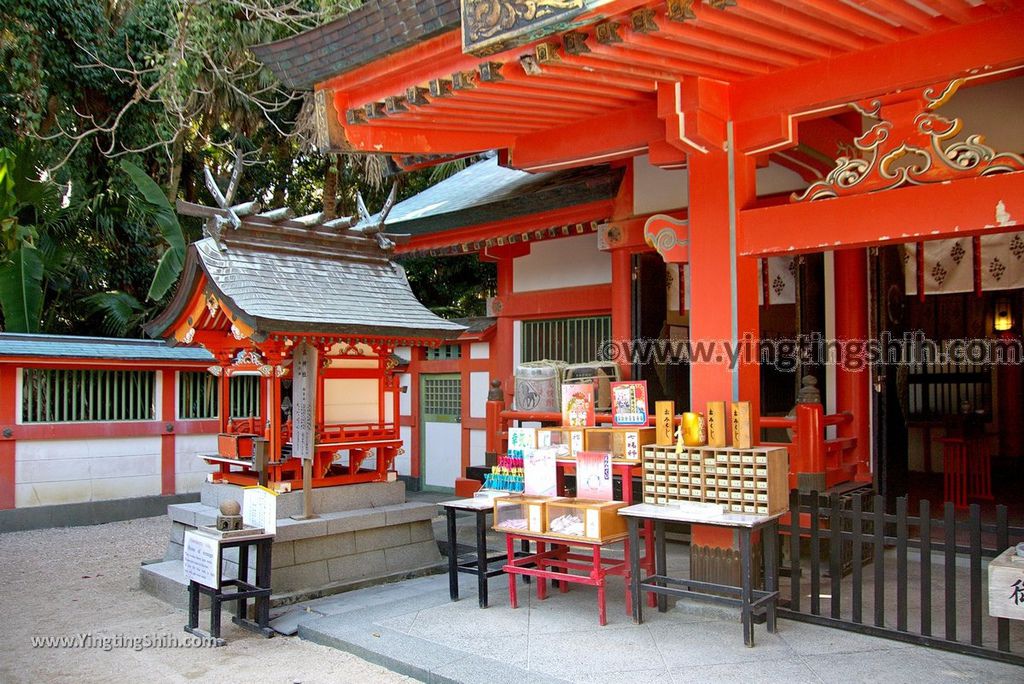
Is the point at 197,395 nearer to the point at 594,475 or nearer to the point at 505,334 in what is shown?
the point at 505,334

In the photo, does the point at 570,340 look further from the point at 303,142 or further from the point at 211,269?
the point at 303,142

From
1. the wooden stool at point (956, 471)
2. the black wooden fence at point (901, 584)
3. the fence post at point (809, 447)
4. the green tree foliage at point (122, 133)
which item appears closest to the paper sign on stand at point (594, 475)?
the black wooden fence at point (901, 584)

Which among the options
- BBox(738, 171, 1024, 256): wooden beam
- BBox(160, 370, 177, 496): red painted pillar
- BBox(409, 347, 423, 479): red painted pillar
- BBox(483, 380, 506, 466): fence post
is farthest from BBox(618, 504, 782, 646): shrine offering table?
BBox(160, 370, 177, 496): red painted pillar

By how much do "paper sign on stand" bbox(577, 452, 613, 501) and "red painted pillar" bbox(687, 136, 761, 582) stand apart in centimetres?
77

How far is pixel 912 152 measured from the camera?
558 centimetres

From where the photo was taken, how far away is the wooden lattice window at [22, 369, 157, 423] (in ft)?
38.8

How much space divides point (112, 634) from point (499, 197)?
22.9 feet

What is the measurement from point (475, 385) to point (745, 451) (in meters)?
7.89

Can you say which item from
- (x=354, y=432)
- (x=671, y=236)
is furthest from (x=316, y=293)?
(x=671, y=236)

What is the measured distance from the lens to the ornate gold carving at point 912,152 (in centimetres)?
528

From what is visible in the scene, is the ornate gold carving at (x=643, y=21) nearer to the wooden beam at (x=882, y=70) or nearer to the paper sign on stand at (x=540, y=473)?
the wooden beam at (x=882, y=70)

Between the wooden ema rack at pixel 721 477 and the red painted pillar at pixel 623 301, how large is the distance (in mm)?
3424

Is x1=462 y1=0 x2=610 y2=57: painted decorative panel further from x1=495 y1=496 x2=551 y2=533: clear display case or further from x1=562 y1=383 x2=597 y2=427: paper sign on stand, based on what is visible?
x1=495 y1=496 x2=551 y2=533: clear display case

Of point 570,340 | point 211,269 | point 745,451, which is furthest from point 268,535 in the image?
point 570,340
